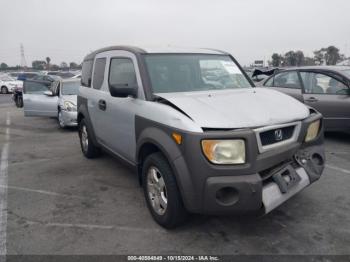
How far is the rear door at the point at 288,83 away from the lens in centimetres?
674

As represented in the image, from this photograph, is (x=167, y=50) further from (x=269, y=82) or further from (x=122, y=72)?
(x=269, y=82)

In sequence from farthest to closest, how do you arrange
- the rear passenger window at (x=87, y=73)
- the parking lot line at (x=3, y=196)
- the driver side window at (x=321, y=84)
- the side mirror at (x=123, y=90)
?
the driver side window at (x=321, y=84)
the rear passenger window at (x=87, y=73)
the side mirror at (x=123, y=90)
the parking lot line at (x=3, y=196)

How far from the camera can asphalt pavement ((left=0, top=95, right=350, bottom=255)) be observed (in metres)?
3.01

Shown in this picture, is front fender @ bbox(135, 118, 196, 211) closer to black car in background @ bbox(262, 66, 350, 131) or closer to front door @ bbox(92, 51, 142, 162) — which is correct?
front door @ bbox(92, 51, 142, 162)

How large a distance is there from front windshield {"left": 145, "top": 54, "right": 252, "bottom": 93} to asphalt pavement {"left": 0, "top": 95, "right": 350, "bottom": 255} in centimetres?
151

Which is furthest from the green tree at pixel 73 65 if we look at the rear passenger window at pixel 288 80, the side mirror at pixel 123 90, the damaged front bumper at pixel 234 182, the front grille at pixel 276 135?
the damaged front bumper at pixel 234 182

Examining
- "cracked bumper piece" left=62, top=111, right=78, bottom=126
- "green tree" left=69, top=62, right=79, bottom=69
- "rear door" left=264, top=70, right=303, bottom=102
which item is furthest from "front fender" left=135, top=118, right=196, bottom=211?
"green tree" left=69, top=62, right=79, bottom=69

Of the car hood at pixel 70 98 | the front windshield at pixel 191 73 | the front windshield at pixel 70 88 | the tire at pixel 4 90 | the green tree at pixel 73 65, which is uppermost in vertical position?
the green tree at pixel 73 65

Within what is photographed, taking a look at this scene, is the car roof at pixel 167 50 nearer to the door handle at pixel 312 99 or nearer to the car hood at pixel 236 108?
the car hood at pixel 236 108

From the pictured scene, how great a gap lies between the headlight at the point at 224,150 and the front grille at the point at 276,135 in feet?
0.93

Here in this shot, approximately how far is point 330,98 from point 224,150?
14.6 feet

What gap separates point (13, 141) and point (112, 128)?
4.51 meters

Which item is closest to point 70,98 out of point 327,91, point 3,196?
point 3,196

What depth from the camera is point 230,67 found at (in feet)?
14.5
